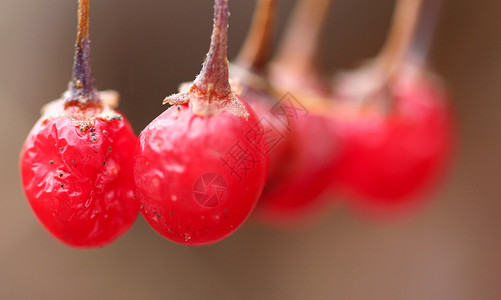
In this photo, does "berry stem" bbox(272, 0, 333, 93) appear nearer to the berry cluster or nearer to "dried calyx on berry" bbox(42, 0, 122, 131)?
the berry cluster

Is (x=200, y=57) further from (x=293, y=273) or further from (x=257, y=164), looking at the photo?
(x=257, y=164)

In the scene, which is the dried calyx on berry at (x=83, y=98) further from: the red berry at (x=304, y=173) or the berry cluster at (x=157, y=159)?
the red berry at (x=304, y=173)

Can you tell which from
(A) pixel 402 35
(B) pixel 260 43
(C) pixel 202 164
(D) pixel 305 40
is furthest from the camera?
(D) pixel 305 40

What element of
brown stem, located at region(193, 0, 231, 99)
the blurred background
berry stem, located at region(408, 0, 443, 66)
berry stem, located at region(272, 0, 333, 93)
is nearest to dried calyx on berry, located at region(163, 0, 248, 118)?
brown stem, located at region(193, 0, 231, 99)

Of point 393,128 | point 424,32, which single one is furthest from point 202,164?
point 424,32

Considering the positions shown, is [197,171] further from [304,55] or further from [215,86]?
[304,55]

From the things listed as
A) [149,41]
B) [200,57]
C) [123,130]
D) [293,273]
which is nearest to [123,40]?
[149,41]

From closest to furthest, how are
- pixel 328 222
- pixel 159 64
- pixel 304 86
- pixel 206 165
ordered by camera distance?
pixel 206 165 → pixel 304 86 → pixel 159 64 → pixel 328 222
